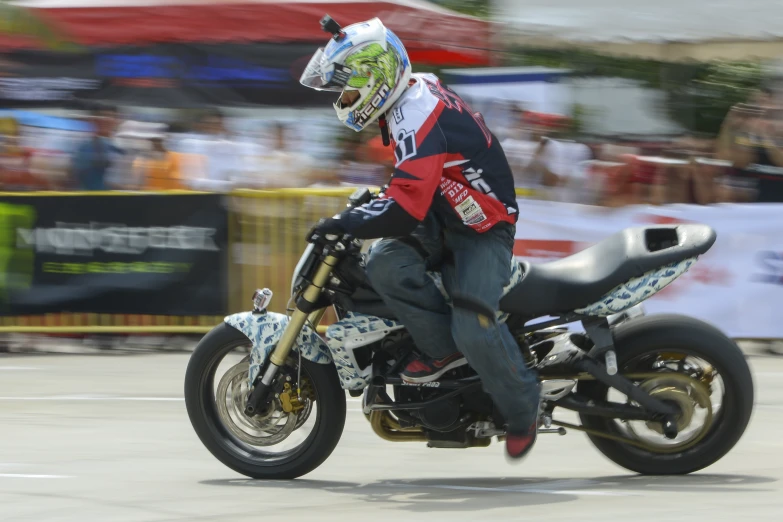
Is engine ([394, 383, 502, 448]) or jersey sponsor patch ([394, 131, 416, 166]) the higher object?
jersey sponsor patch ([394, 131, 416, 166])

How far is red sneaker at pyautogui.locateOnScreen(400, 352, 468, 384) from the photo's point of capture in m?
5.88

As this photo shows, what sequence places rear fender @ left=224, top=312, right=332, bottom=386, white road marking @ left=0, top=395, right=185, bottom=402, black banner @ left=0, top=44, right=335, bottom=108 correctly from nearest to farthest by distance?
rear fender @ left=224, top=312, right=332, bottom=386
white road marking @ left=0, top=395, right=185, bottom=402
black banner @ left=0, top=44, right=335, bottom=108

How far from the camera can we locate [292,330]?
6.01 m

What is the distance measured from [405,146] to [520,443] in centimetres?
137

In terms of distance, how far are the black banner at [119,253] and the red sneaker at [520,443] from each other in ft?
18.4

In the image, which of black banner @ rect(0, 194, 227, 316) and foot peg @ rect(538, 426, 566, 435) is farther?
black banner @ rect(0, 194, 227, 316)

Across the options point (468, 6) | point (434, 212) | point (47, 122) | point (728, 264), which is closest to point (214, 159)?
point (47, 122)

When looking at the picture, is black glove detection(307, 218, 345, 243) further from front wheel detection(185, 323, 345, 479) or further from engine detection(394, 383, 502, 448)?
engine detection(394, 383, 502, 448)

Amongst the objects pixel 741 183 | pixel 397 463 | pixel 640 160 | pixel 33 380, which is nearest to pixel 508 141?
pixel 640 160

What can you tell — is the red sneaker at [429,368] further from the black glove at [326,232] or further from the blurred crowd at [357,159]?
the blurred crowd at [357,159]

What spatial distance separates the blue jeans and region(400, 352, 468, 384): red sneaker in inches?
1.9

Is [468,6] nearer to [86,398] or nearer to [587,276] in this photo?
[86,398]

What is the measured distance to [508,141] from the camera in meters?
11.2

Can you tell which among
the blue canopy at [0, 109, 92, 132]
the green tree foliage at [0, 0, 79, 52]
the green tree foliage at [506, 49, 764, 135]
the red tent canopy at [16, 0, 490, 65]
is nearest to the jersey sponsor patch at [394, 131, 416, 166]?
the blue canopy at [0, 109, 92, 132]
